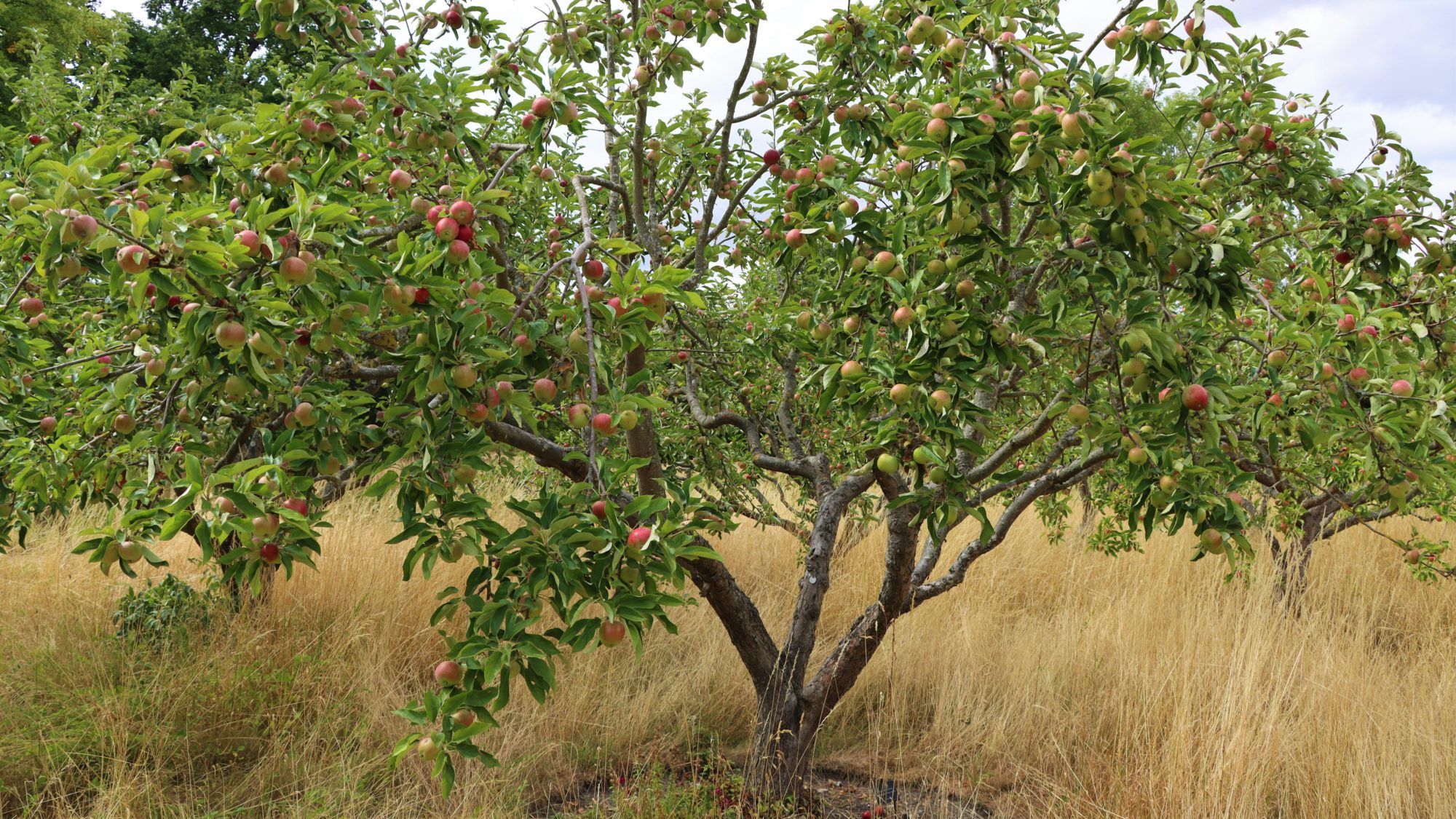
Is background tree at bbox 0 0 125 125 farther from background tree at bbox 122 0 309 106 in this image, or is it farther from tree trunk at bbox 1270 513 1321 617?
tree trunk at bbox 1270 513 1321 617

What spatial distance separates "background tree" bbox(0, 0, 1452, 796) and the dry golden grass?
1227 mm

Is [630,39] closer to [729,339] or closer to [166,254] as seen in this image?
[729,339]

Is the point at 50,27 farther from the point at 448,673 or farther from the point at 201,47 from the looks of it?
the point at 448,673

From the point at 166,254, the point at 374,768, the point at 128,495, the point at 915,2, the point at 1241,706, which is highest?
the point at 915,2

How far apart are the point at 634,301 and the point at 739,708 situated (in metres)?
3.10

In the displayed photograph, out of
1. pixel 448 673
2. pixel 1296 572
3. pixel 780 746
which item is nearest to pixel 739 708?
pixel 780 746

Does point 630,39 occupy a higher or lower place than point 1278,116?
higher

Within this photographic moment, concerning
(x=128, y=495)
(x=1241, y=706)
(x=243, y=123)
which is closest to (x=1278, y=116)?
(x=1241, y=706)

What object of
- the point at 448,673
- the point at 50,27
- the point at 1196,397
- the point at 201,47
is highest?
the point at 201,47

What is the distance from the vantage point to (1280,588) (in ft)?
18.3

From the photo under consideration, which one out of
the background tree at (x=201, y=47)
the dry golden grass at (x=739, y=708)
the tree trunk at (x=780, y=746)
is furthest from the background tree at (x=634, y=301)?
the background tree at (x=201, y=47)

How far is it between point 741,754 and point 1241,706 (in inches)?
80.3

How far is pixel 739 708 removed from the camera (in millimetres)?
4426

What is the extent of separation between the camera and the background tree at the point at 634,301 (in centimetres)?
167
